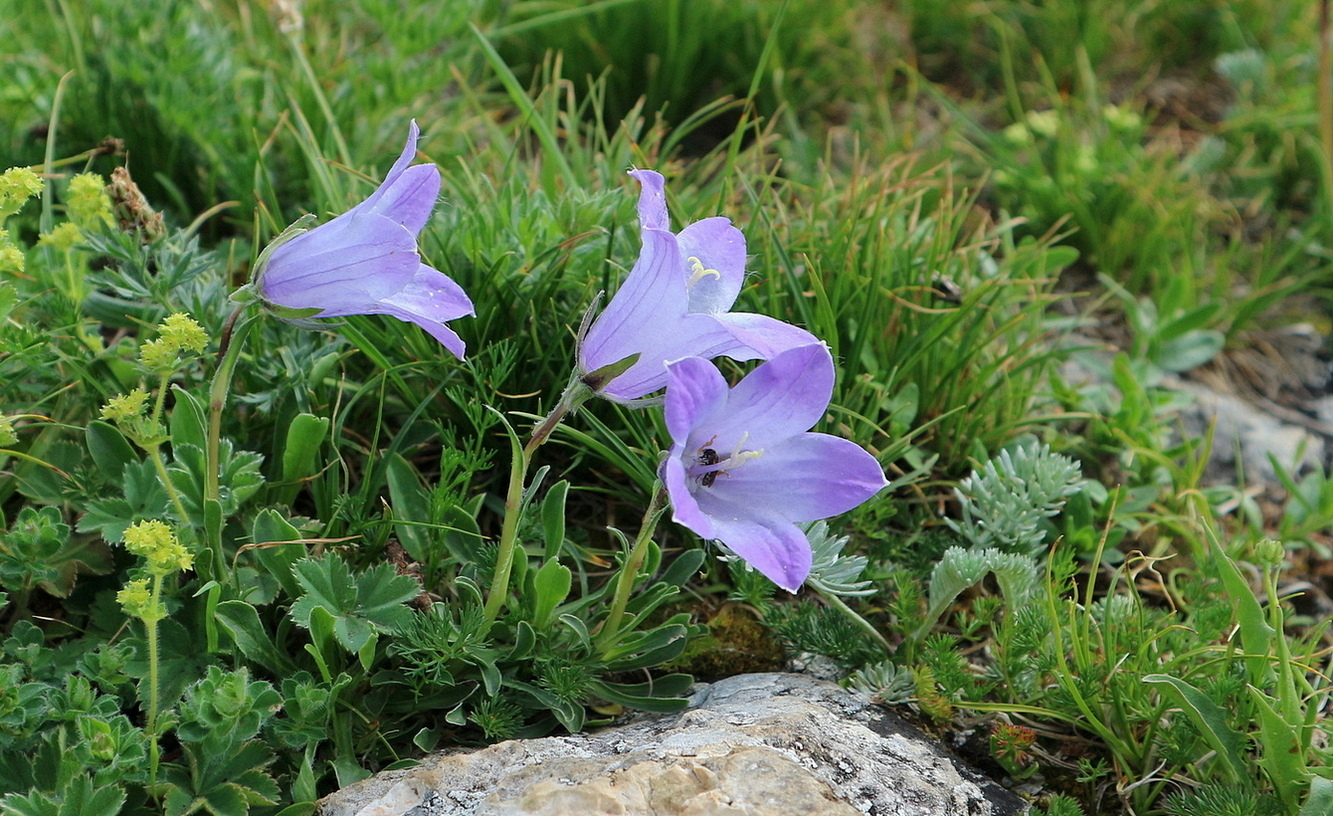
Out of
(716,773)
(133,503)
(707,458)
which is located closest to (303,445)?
(133,503)

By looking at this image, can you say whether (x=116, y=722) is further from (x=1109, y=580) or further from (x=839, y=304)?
(x=1109, y=580)

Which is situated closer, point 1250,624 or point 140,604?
point 140,604

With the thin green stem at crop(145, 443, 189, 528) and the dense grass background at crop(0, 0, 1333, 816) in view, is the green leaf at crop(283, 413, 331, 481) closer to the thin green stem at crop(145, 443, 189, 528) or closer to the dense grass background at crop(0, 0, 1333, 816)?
the dense grass background at crop(0, 0, 1333, 816)

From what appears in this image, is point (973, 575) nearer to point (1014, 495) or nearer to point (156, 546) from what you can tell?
point (1014, 495)

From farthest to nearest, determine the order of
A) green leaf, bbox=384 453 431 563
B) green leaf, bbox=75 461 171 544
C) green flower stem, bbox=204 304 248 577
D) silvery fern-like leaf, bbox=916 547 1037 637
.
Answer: green leaf, bbox=384 453 431 563
silvery fern-like leaf, bbox=916 547 1037 637
green leaf, bbox=75 461 171 544
green flower stem, bbox=204 304 248 577

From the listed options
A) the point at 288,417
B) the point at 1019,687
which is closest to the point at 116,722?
the point at 288,417

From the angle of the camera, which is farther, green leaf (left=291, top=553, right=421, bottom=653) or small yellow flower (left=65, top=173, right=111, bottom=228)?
small yellow flower (left=65, top=173, right=111, bottom=228)

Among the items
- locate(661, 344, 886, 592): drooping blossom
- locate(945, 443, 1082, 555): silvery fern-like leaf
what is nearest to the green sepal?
locate(661, 344, 886, 592): drooping blossom
